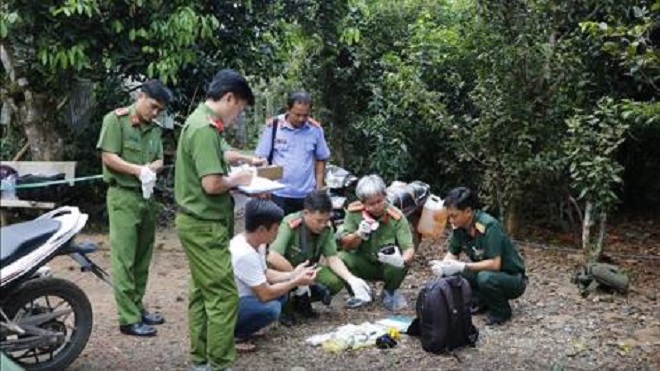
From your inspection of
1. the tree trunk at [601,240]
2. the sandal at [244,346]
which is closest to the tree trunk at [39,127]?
the sandal at [244,346]

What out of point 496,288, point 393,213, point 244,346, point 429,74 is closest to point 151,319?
point 244,346

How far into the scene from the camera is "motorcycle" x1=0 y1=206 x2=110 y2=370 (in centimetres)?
366

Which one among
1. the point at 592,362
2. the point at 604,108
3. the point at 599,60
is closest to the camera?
the point at 592,362

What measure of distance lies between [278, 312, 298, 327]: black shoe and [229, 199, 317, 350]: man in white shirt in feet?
1.62

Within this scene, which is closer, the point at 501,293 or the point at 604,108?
the point at 501,293

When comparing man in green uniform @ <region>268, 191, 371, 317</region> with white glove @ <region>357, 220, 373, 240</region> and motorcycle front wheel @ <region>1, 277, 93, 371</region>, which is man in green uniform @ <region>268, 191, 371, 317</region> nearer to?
white glove @ <region>357, 220, 373, 240</region>

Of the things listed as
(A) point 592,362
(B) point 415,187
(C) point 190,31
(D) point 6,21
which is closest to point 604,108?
(B) point 415,187

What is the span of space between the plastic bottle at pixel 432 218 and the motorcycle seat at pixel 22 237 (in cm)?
325

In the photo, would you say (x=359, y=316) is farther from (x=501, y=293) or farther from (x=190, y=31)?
(x=190, y=31)

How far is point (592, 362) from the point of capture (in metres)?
4.52

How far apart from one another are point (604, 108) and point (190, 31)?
3448mm

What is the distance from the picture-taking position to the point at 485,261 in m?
5.09

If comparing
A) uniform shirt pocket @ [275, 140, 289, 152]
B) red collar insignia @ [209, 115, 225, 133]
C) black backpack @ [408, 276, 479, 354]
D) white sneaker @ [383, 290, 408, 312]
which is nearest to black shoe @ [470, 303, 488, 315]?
white sneaker @ [383, 290, 408, 312]

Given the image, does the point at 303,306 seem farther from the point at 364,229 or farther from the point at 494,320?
the point at 494,320
